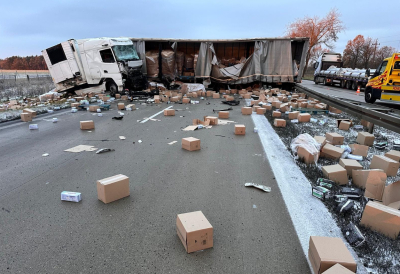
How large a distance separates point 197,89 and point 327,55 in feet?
65.7

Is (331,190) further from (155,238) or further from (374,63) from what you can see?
(374,63)

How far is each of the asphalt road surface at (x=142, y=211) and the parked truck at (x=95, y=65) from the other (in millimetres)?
8911

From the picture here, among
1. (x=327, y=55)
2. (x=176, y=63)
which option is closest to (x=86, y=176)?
(x=176, y=63)

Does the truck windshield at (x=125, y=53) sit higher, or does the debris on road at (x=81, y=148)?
the truck windshield at (x=125, y=53)

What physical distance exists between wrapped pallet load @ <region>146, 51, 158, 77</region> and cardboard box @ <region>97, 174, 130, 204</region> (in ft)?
47.2

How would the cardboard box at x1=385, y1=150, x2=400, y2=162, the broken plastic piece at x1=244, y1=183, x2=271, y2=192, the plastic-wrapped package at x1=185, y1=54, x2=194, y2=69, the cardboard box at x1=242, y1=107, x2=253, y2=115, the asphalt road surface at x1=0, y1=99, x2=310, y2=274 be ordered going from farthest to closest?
the plastic-wrapped package at x1=185, y1=54, x2=194, y2=69 < the cardboard box at x1=242, y1=107, x2=253, y2=115 < the cardboard box at x1=385, y1=150, x2=400, y2=162 < the broken plastic piece at x1=244, y1=183, x2=271, y2=192 < the asphalt road surface at x1=0, y1=99, x2=310, y2=274

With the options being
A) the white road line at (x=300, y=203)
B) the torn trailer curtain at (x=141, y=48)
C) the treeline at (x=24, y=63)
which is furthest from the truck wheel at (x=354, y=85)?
the treeline at (x=24, y=63)

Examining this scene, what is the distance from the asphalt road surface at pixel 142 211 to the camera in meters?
2.32

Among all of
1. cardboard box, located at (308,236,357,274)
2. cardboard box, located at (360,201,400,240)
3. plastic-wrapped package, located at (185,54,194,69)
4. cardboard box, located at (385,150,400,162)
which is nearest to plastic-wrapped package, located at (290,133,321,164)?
cardboard box, located at (385,150,400,162)

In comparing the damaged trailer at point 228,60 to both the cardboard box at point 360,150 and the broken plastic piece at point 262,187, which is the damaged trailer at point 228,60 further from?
the broken plastic piece at point 262,187

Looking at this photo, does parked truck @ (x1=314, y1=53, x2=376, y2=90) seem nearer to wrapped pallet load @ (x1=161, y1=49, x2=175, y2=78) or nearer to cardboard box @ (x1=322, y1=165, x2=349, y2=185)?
wrapped pallet load @ (x1=161, y1=49, x2=175, y2=78)

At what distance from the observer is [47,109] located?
10609 mm

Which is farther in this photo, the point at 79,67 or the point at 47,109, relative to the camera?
the point at 79,67

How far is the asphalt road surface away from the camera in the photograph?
232 cm
